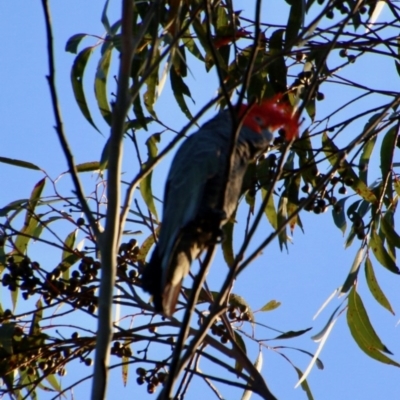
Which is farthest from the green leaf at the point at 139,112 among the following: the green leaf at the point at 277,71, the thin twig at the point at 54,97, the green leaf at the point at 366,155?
the thin twig at the point at 54,97

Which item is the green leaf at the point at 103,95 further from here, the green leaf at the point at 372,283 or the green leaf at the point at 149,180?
the green leaf at the point at 372,283

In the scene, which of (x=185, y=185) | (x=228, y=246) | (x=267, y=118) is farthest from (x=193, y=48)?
(x=185, y=185)

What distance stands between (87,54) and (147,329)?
109 cm

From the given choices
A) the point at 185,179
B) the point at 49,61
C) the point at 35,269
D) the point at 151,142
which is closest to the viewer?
the point at 49,61

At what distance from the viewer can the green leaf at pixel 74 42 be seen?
8.84ft

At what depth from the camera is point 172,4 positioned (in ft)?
7.83

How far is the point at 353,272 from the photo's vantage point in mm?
2947

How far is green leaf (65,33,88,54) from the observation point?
8.84ft

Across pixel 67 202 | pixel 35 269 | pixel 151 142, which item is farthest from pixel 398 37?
pixel 35 269

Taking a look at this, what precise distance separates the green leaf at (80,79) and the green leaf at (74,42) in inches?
7.9

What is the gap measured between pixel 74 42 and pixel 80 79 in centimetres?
24

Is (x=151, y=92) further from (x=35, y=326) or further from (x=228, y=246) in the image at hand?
(x=35, y=326)

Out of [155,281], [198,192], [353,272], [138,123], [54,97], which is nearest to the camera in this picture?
[54,97]

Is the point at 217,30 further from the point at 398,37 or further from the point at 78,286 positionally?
the point at 78,286
